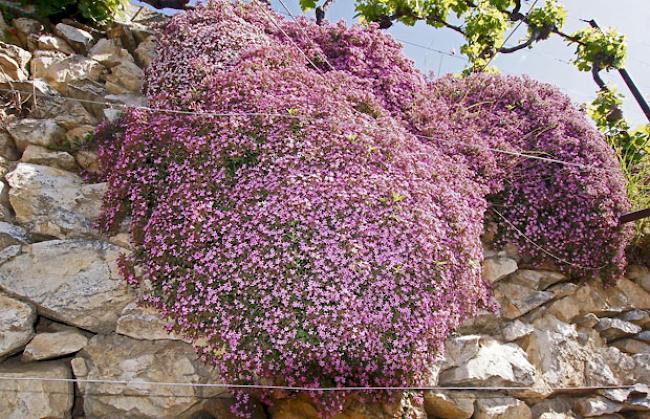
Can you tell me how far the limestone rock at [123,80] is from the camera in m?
5.56

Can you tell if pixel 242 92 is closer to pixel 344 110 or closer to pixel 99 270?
pixel 344 110

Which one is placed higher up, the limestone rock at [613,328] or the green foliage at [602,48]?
Answer: the green foliage at [602,48]

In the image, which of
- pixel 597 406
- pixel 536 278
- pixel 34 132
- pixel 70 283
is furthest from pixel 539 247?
pixel 34 132

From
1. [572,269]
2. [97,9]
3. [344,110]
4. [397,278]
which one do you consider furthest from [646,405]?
[97,9]

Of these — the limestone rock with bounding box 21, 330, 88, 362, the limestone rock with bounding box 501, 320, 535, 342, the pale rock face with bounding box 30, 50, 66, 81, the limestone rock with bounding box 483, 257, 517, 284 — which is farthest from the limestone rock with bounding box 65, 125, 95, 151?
the limestone rock with bounding box 501, 320, 535, 342

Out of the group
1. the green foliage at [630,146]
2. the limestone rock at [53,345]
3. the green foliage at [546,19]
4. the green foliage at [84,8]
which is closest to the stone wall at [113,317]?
the limestone rock at [53,345]

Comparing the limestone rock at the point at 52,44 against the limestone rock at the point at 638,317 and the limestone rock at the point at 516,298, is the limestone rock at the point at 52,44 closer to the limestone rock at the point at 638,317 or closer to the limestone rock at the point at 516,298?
the limestone rock at the point at 516,298

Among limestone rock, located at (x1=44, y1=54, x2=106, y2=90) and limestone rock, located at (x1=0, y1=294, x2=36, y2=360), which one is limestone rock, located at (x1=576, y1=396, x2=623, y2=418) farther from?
limestone rock, located at (x1=44, y1=54, x2=106, y2=90)

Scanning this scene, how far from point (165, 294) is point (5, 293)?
1.24 meters

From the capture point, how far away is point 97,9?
6000 millimetres

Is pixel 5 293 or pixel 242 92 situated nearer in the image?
pixel 5 293

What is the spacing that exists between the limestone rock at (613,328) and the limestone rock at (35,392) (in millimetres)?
5099

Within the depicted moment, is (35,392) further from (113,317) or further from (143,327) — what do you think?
(143,327)

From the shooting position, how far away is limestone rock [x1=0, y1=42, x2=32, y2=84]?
5.06m
